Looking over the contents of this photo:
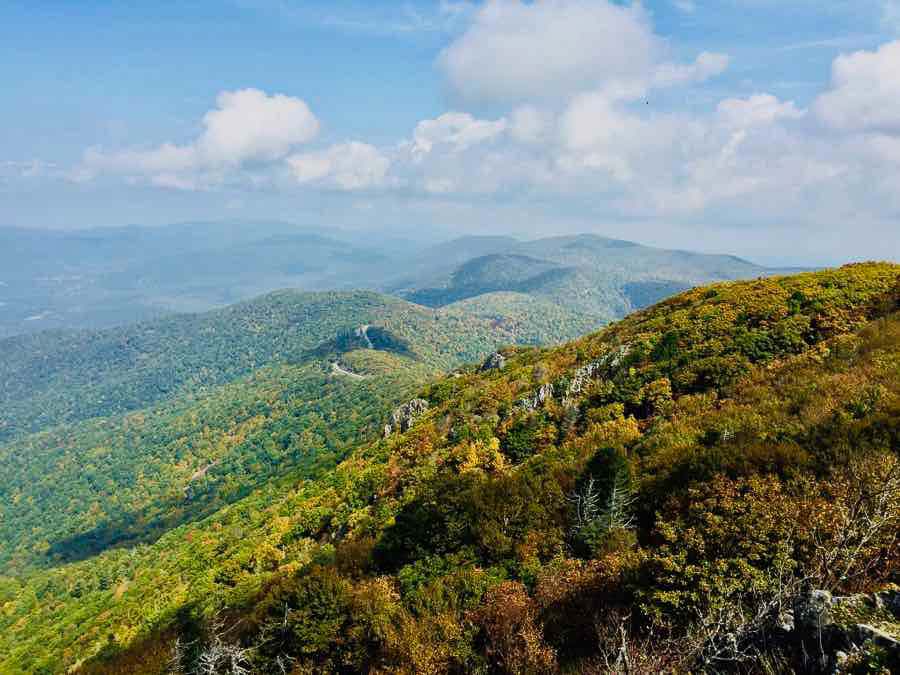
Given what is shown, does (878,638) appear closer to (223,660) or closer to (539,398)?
(223,660)

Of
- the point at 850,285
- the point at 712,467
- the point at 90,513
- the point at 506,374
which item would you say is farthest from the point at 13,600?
the point at 850,285

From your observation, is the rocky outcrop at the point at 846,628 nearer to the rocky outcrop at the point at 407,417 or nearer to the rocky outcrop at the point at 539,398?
the rocky outcrop at the point at 539,398

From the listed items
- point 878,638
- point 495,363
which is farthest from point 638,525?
point 495,363

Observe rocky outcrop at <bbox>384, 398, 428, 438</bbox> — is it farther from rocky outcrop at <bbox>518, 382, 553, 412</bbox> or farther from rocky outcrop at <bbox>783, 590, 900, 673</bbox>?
rocky outcrop at <bbox>783, 590, 900, 673</bbox>

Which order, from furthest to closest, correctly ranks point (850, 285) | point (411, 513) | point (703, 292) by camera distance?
point (703, 292), point (850, 285), point (411, 513)

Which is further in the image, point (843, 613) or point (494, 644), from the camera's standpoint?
→ point (494, 644)

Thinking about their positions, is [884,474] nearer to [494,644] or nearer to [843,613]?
[843,613]
